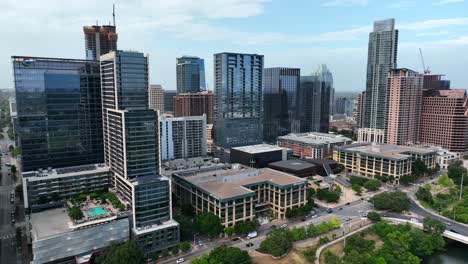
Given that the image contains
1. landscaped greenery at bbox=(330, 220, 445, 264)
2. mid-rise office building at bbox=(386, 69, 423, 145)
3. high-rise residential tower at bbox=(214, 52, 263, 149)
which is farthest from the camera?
mid-rise office building at bbox=(386, 69, 423, 145)

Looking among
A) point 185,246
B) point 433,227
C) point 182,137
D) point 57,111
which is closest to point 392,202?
point 433,227

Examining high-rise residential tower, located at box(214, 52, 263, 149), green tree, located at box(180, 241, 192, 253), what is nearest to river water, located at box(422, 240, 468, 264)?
green tree, located at box(180, 241, 192, 253)

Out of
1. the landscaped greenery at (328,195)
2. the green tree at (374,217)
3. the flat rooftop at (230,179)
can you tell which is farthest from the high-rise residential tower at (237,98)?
the green tree at (374,217)

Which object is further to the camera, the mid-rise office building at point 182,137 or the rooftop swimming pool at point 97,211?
the mid-rise office building at point 182,137

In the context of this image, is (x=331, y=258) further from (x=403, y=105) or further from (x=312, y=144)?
(x=403, y=105)

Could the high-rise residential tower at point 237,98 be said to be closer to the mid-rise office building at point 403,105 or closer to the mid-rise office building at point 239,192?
the mid-rise office building at point 239,192

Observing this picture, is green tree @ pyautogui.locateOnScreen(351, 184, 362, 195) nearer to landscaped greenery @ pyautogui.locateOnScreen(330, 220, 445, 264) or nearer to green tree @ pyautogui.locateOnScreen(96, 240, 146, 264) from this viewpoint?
landscaped greenery @ pyautogui.locateOnScreen(330, 220, 445, 264)

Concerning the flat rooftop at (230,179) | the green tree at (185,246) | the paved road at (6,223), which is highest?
the flat rooftop at (230,179)
